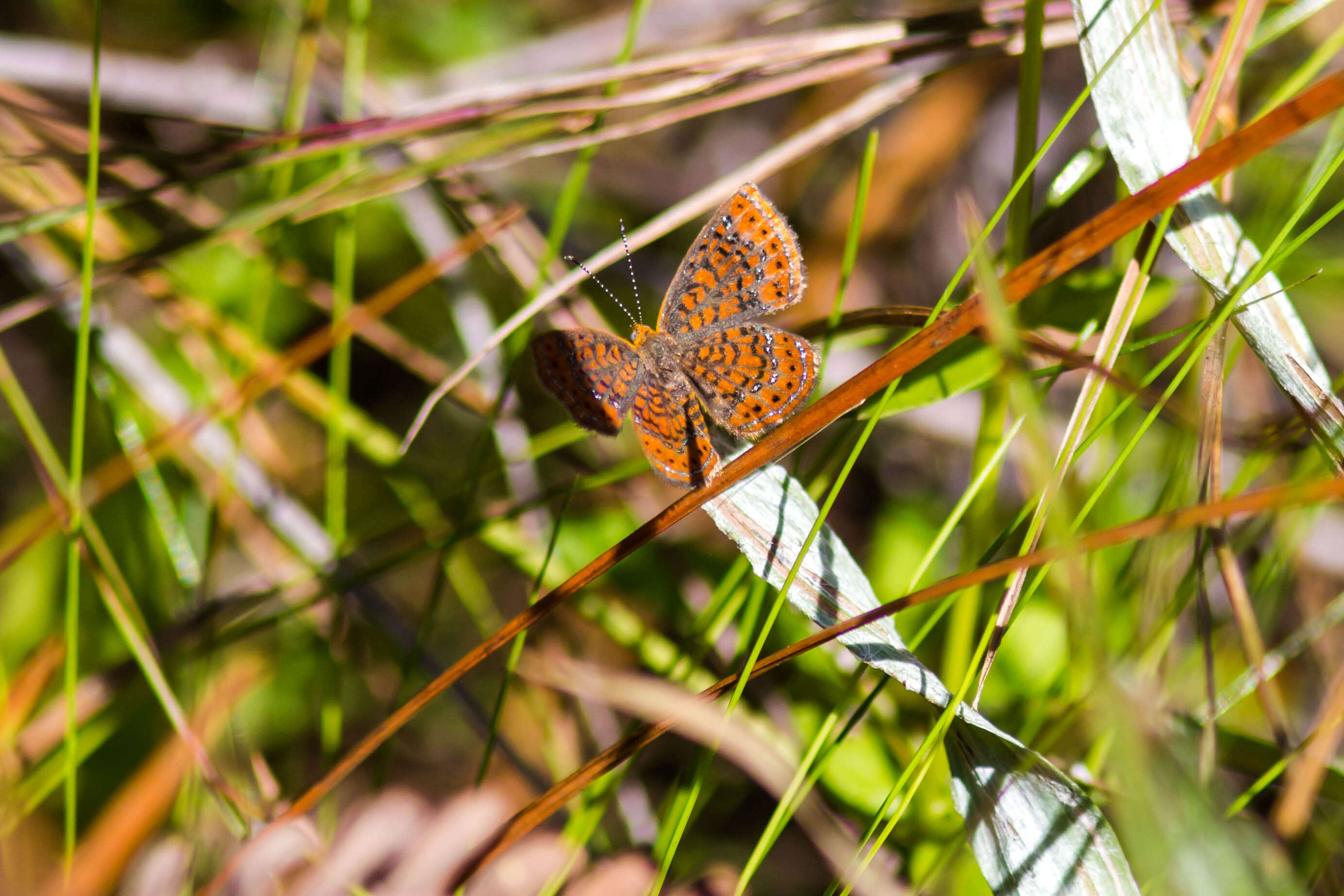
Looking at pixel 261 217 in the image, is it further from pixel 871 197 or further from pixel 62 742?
pixel 871 197

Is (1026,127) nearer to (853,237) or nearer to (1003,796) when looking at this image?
(853,237)

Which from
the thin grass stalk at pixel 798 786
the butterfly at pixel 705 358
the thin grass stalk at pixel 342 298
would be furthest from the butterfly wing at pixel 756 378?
the thin grass stalk at pixel 342 298

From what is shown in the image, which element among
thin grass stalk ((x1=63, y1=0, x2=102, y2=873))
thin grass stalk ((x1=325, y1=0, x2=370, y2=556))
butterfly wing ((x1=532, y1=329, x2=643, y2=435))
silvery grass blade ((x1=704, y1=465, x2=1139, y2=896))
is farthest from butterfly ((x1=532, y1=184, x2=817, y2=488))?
thin grass stalk ((x1=63, y1=0, x2=102, y2=873))

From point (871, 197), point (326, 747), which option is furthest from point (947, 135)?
point (326, 747)

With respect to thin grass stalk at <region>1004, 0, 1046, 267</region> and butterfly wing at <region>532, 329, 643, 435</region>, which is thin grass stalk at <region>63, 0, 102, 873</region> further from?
thin grass stalk at <region>1004, 0, 1046, 267</region>

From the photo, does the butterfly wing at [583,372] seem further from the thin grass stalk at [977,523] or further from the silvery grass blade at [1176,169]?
the silvery grass blade at [1176,169]
